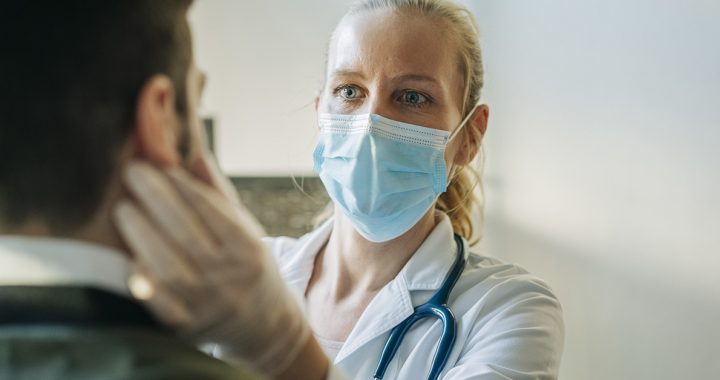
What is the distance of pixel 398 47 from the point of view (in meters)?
1.57

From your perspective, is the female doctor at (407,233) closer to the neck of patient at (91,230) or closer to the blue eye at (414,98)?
the blue eye at (414,98)

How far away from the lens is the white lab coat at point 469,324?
4.64 ft

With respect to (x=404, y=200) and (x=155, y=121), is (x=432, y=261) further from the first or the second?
(x=155, y=121)

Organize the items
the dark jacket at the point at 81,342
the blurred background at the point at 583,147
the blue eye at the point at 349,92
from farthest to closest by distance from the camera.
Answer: the blurred background at the point at 583,147 → the blue eye at the point at 349,92 → the dark jacket at the point at 81,342

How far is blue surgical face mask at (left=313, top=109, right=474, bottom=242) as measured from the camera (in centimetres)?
155

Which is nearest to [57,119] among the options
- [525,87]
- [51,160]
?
[51,160]

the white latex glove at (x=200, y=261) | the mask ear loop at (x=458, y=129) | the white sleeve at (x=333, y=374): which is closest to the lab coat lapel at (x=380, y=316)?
the mask ear loop at (x=458, y=129)

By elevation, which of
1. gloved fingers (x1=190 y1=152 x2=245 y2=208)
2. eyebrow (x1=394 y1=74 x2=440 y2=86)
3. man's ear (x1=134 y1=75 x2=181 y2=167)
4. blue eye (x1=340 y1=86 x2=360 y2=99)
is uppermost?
man's ear (x1=134 y1=75 x2=181 y2=167)

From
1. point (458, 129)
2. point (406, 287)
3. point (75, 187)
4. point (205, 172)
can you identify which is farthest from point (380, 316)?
point (75, 187)

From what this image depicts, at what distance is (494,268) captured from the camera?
1604 mm

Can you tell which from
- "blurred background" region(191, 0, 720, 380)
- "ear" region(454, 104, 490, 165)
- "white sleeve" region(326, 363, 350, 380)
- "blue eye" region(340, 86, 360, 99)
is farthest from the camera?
"blurred background" region(191, 0, 720, 380)

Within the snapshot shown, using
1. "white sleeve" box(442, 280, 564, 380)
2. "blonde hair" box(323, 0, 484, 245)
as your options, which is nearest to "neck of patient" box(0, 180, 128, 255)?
"white sleeve" box(442, 280, 564, 380)

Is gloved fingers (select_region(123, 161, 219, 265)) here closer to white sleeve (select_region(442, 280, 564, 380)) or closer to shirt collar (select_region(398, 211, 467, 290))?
white sleeve (select_region(442, 280, 564, 380))

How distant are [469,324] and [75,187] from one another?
3.03ft
